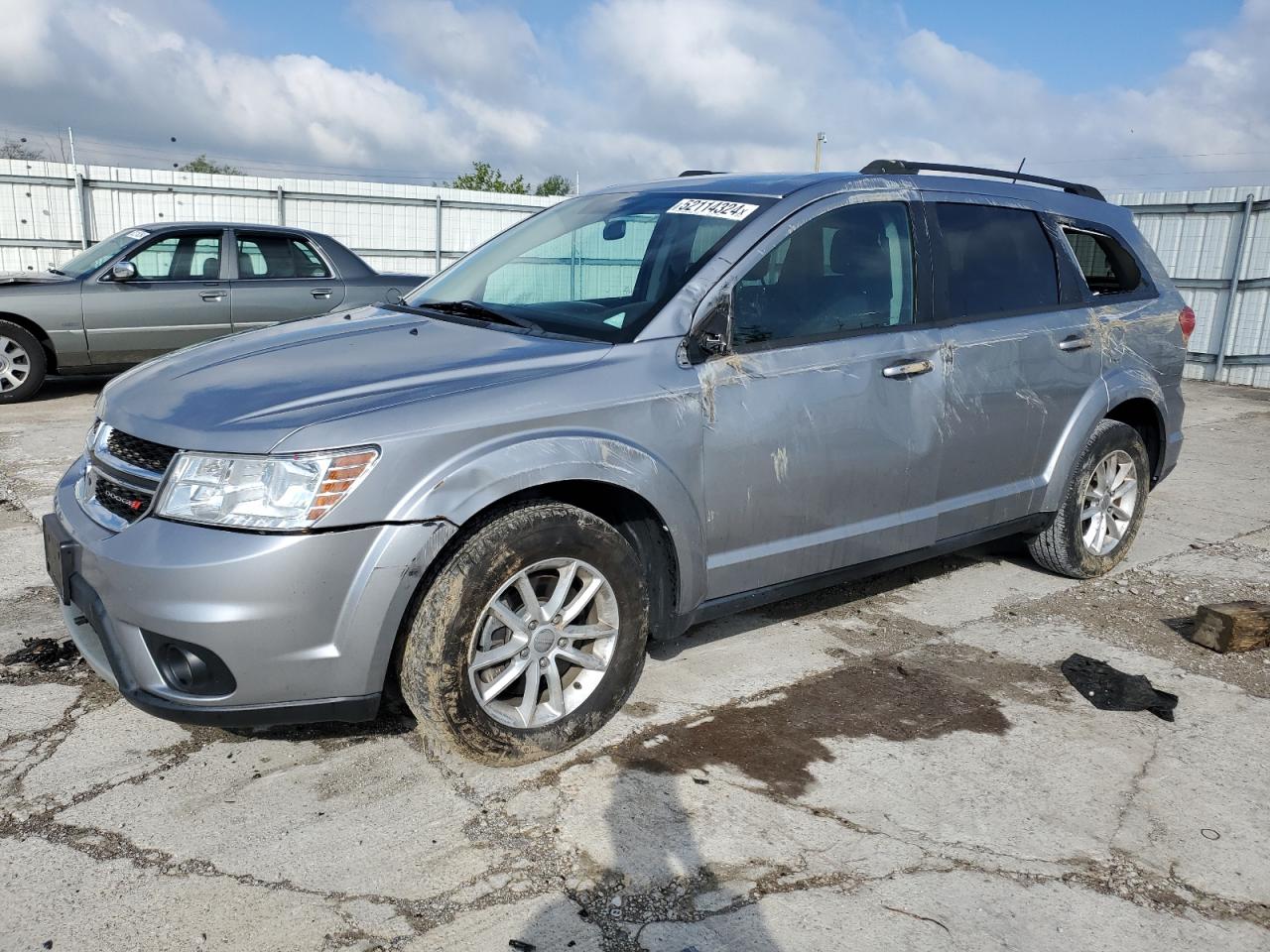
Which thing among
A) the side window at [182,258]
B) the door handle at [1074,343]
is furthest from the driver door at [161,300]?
the door handle at [1074,343]

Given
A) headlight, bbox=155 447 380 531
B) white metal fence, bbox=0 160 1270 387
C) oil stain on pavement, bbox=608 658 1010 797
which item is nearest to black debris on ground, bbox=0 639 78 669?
headlight, bbox=155 447 380 531

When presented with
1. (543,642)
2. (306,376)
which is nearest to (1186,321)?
(543,642)

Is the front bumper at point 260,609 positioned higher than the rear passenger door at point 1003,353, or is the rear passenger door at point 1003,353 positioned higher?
the rear passenger door at point 1003,353

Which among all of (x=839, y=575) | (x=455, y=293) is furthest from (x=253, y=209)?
(x=839, y=575)

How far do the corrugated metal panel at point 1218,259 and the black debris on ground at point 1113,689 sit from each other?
34.6 feet

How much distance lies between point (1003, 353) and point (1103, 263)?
1180mm

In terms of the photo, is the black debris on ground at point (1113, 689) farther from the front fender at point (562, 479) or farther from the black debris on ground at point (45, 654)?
the black debris on ground at point (45, 654)

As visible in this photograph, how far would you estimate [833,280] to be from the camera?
12.3ft

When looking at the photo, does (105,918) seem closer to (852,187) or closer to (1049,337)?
(852,187)

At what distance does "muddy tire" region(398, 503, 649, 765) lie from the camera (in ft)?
9.29

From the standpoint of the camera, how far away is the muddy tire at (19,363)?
8992 millimetres

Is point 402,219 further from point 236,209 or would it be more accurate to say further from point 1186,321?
point 1186,321

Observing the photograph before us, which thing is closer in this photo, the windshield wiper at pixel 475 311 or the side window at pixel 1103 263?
the windshield wiper at pixel 475 311

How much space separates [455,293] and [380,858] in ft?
7.27
